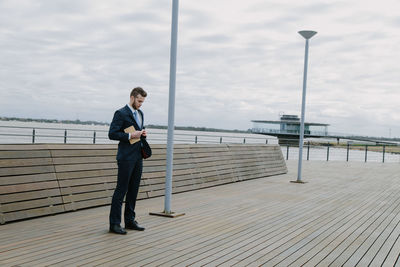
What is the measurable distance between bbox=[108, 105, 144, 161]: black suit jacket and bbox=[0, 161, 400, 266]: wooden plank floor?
885 mm

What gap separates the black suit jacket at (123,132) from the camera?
16.7ft

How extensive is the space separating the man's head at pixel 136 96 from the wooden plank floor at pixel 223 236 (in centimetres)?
145

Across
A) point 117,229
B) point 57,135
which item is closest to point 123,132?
point 117,229

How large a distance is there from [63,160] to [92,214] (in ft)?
2.98

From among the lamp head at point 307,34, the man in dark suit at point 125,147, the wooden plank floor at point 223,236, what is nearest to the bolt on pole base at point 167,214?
the wooden plank floor at point 223,236

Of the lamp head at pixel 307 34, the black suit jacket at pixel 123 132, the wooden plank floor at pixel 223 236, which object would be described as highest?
the lamp head at pixel 307 34

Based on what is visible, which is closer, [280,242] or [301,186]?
[280,242]

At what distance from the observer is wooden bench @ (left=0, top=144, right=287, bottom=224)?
5684 mm

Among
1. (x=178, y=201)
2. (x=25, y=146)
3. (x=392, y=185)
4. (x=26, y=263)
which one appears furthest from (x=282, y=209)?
(x=392, y=185)

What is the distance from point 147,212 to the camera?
6633 millimetres

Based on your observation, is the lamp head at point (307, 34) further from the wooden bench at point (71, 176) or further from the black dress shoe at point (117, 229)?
the black dress shoe at point (117, 229)

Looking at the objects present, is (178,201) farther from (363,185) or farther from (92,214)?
(363,185)

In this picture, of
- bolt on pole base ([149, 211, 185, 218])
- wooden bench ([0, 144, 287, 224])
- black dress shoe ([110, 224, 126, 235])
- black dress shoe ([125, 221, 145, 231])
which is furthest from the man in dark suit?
wooden bench ([0, 144, 287, 224])

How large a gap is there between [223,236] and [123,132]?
64.5 inches
